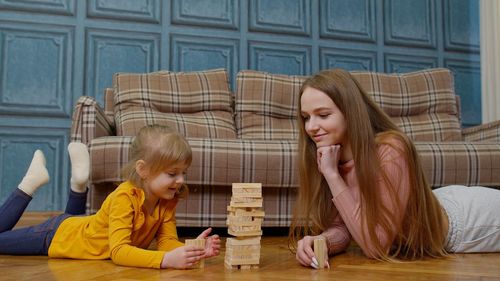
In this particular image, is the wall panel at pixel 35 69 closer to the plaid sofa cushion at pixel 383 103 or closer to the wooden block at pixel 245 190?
the plaid sofa cushion at pixel 383 103

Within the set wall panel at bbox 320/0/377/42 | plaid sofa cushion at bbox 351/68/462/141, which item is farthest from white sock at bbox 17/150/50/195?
wall panel at bbox 320/0/377/42

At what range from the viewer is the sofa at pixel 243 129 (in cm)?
198

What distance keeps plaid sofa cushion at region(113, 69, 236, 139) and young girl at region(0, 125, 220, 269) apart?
90 centimetres

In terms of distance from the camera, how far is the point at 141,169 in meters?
1.39

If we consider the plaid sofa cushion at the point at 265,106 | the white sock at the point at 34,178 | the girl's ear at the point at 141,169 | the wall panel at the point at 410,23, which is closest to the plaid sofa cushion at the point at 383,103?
the plaid sofa cushion at the point at 265,106

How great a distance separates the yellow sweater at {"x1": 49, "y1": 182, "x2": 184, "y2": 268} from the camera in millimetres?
1263

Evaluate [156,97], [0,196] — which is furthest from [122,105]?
[0,196]

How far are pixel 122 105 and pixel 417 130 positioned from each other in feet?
4.79

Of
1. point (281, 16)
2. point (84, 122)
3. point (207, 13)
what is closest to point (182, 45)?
point (207, 13)

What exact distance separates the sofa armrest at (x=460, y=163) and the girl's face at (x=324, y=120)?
835 mm

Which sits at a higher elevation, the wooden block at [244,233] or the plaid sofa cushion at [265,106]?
the plaid sofa cushion at [265,106]

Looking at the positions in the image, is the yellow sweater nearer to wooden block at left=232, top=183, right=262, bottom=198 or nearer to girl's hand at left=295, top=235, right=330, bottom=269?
wooden block at left=232, top=183, right=262, bottom=198

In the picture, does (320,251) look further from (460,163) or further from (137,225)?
(460,163)

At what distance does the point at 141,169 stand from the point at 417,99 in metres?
1.81
